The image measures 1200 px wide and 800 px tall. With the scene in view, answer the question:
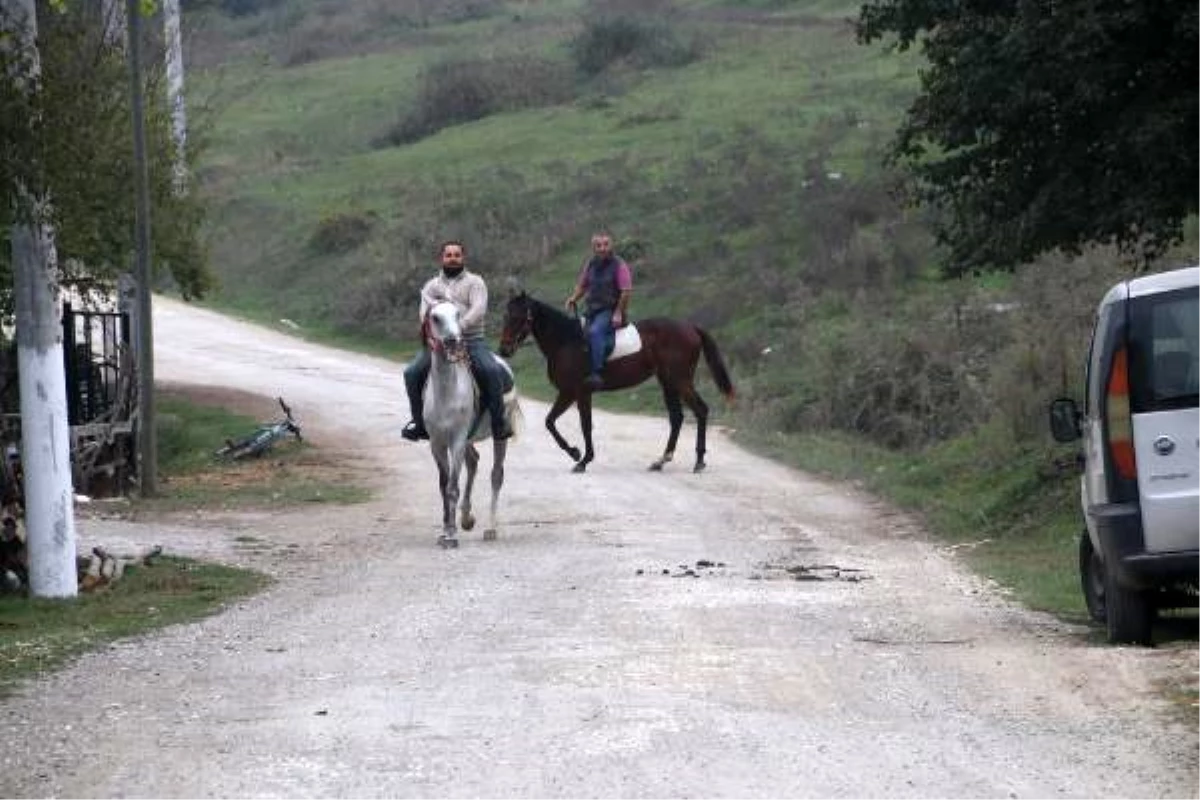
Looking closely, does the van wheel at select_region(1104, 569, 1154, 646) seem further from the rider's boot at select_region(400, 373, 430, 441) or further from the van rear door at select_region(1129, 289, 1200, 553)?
the rider's boot at select_region(400, 373, 430, 441)

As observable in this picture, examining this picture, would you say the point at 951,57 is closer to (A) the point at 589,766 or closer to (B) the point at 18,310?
(B) the point at 18,310

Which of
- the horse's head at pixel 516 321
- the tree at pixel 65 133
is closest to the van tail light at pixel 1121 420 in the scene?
the tree at pixel 65 133

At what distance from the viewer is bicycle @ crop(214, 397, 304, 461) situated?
26.4 m

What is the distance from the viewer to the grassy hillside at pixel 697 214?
23844 mm

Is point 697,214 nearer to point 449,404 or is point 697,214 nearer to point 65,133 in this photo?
point 449,404

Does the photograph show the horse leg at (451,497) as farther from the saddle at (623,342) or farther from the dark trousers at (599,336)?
the saddle at (623,342)

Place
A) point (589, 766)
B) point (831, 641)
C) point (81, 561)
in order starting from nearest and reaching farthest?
point (589, 766)
point (831, 641)
point (81, 561)

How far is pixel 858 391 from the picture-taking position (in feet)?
93.3

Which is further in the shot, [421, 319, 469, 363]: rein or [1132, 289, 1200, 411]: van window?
[421, 319, 469, 363]: rein

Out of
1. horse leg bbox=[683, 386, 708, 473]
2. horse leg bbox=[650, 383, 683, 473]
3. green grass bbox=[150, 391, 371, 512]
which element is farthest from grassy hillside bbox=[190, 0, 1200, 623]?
green grass bbox=[150, 391, 371, 512]

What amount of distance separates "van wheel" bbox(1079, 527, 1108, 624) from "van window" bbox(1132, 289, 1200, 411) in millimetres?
1767

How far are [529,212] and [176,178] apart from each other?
23424 mm

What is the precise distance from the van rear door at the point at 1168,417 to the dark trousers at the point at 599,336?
13.8 meters

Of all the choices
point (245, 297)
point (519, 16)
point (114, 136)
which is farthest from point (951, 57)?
point (519, 16)
